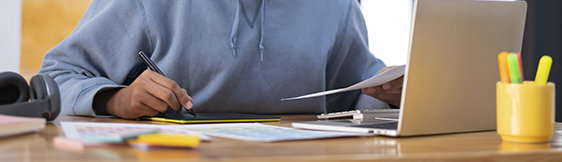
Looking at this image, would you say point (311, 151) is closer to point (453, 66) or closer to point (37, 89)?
point (453, 66)

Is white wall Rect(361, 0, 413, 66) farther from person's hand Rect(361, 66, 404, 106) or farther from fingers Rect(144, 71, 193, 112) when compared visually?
fingers Rect(144, 71, 193, 112)

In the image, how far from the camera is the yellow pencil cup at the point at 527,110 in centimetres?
49

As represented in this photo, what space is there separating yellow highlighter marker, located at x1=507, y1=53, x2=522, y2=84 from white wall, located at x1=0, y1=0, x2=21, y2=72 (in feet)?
7.67

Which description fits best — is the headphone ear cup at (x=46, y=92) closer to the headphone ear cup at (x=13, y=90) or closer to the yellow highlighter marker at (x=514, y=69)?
the headphone ear cup at (x=13, y=90)

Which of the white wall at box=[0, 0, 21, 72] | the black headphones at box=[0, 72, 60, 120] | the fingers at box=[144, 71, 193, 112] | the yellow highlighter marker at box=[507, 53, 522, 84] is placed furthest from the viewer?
the white wall at box=[0, 0, 21, 72]

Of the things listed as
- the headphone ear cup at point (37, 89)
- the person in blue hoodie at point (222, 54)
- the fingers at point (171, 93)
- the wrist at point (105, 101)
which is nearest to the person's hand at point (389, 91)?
the person in blue hoodie at point (222, 54)

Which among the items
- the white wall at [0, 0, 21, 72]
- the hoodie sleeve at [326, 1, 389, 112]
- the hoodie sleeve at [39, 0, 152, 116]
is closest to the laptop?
the hoodie sleeve at [39, 0, 152, 116]

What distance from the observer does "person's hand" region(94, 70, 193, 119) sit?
0.80 metres

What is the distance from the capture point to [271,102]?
1.19 meters

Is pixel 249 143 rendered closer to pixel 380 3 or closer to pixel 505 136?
pixel 505 136

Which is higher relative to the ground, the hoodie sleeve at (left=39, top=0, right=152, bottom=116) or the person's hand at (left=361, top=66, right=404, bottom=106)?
the hoodie sleeve at (left=39, top=0, right=152, bottom=116)

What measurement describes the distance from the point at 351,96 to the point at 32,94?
34.5 inches

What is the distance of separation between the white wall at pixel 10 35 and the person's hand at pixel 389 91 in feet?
6.40

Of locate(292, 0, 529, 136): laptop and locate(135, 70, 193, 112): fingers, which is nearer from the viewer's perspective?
locate(292, 0, 529, 136): laptop
